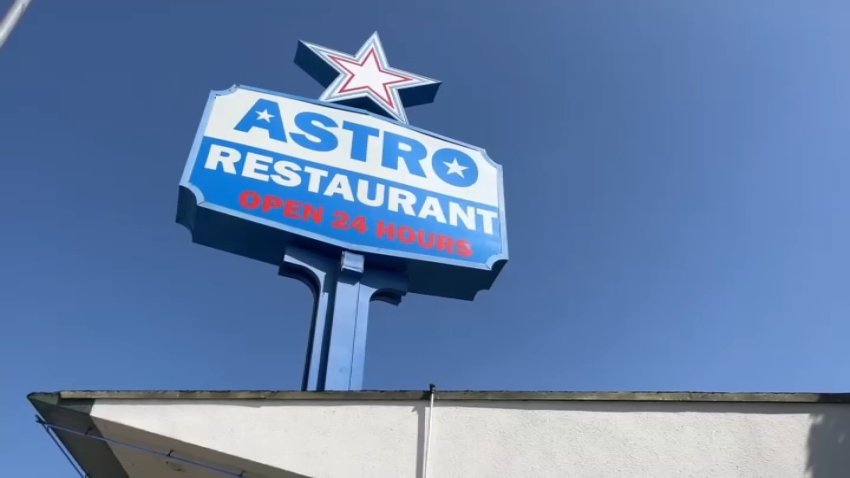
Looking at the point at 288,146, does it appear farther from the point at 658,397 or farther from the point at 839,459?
the point at 839,459

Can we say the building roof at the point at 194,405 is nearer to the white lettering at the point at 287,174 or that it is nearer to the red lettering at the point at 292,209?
the red lettering at the point at 292,209

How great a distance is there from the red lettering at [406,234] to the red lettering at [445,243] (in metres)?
0.28

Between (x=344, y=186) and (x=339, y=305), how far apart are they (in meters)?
1.55

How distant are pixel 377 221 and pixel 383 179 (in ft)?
2.46

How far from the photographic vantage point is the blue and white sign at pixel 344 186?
7.45m

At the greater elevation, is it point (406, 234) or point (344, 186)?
point (344, 186)

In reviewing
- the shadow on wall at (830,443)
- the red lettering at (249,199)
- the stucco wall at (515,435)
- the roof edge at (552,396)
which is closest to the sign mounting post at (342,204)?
the red lettering at (249,199)

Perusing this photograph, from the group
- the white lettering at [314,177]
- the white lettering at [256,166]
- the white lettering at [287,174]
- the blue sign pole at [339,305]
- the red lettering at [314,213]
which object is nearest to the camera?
the blue sign pole at [339,305]

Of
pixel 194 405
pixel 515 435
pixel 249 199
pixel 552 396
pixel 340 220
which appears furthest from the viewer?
pixel 340 220

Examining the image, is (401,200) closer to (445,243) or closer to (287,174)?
(445,243)

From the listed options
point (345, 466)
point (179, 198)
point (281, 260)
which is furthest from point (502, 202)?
point (345, 466)

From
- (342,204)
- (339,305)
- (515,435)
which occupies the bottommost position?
(515,435)

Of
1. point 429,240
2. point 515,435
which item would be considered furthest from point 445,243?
point 515,435

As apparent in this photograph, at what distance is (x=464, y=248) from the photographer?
318 inches
